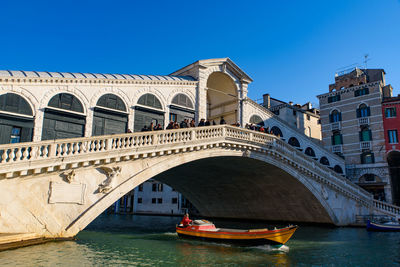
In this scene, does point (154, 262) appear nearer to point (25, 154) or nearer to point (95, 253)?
point (95, 253)

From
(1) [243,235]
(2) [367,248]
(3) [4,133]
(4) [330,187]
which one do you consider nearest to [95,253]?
(1) [243,235]

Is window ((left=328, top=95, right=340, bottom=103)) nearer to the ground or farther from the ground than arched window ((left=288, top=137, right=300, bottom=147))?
farther from the ground

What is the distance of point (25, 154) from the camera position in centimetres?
1194

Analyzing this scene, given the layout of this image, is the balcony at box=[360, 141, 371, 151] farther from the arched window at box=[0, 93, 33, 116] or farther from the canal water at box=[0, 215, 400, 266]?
the arched window at box=[0, 93, 33, 116]

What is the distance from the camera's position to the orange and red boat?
43.9 ft

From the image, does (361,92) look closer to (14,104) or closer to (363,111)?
(363,111)

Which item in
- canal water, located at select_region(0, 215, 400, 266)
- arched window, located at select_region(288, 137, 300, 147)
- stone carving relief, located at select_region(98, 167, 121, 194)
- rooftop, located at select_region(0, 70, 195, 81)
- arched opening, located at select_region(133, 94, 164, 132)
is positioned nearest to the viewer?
canal water, located at select_region(0, 215, 400, 266)

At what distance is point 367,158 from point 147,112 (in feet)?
74.5

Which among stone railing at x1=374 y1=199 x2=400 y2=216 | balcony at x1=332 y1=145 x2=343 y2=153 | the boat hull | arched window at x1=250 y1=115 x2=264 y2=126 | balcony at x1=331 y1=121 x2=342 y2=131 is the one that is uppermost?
balcony at x1=331 y1=121 x2=342 y2=131

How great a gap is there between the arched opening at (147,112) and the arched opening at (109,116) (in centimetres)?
79

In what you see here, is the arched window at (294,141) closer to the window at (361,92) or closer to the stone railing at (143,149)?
the stone railing at (143,149)

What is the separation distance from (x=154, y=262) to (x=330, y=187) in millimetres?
17992

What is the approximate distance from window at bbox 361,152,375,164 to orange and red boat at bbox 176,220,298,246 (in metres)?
21.4

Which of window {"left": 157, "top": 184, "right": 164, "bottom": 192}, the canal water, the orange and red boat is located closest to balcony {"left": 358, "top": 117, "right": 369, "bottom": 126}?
the canal water
